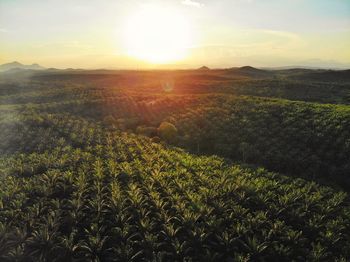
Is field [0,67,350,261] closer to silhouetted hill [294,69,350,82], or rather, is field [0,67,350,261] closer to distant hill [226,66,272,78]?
silhouetted hill [294,69,350,82]

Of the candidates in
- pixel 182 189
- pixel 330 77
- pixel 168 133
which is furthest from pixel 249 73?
pixel 182 189

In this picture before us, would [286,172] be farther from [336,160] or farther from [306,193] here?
[306,193]

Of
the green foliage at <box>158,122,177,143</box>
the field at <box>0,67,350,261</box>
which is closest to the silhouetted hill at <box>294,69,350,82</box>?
the field at <box>0,67,350,261</box>

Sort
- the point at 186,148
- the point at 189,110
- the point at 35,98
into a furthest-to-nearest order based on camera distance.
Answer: the point at 35,98 < the point at 189,110 < the point at 186,148

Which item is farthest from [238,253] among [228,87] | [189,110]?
[228,87]

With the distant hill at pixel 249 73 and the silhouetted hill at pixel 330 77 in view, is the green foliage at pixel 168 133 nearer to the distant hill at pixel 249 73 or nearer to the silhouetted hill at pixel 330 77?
the silhouetted hill at pixel 330 77

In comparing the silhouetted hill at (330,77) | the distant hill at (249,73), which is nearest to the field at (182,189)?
the silhouetted hill at (330,77)

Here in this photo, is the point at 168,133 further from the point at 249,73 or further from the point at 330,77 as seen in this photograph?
the point at 249,73

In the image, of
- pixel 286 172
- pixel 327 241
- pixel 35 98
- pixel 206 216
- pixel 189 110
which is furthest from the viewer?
pixel 35 98
